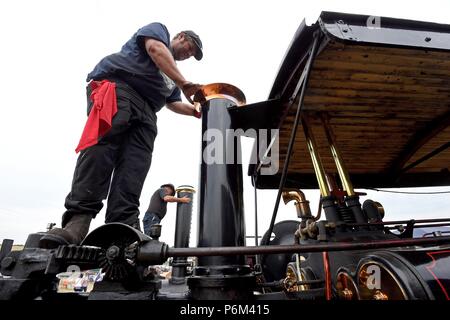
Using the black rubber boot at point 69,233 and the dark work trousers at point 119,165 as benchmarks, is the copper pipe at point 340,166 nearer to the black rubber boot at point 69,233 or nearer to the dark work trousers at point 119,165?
the dark work trousers at point 119,165

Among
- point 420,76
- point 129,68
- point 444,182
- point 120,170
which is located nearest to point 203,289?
point 120,170

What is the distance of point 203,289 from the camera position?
141cm

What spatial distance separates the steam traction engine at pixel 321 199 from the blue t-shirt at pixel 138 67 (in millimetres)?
407

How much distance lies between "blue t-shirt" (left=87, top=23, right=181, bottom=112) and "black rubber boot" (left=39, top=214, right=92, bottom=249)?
38.8 inches

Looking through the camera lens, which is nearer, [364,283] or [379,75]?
[364,283]

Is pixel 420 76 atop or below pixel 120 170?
atop

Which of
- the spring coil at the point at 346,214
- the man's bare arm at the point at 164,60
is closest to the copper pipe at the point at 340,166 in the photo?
the spring coil at the point at 346,214

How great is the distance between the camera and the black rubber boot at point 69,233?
1217 millimetres

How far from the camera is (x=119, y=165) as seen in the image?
189cm

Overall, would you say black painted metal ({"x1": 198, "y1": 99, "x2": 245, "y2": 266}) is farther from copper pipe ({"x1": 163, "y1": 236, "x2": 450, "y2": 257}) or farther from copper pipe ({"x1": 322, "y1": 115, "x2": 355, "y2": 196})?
copper pipe ({"x1": 322, "y1": 115, "x2": 355, "y2": 196})

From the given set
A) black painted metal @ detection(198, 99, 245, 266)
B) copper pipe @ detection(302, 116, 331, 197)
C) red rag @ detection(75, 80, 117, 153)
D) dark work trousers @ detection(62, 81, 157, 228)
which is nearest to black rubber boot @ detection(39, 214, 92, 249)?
dark work trousers @ detection(62, 81, 157, 228)

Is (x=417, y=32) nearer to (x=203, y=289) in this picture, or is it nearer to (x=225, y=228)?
Answer: (x=225, y=228)

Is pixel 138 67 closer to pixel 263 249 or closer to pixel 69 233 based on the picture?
pixel 69 233
